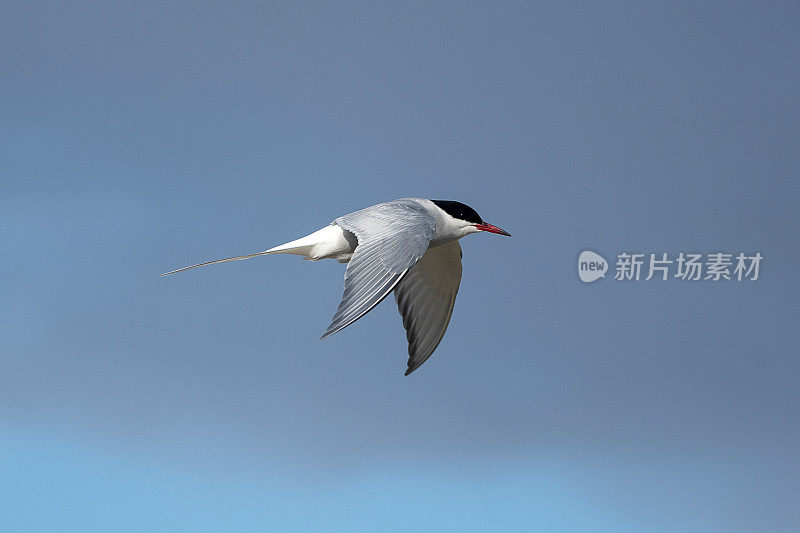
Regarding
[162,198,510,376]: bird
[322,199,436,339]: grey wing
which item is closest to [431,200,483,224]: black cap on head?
[162,198,510,376]: bird

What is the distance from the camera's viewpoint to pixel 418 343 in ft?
15.6

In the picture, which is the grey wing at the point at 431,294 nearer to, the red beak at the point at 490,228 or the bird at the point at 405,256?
the bird at the point at 405,256

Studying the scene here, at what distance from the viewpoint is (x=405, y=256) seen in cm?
357

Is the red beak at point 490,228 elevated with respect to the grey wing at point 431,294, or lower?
elevated

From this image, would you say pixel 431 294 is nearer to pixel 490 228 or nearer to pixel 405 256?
pixel 490 228

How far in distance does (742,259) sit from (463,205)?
8.22ft

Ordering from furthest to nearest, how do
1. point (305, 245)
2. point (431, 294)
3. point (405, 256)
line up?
point (431, 294) < point (305, 245) < point (405, 256)

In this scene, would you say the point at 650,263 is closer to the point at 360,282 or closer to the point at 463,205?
the point at 463,205

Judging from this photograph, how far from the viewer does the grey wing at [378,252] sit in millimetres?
3309

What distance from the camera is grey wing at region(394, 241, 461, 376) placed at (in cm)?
481

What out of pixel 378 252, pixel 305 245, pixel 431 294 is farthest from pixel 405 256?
pixel 431 294

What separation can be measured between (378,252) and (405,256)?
0.37 ft

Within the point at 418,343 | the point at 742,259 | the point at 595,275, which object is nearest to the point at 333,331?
the point at 418,343

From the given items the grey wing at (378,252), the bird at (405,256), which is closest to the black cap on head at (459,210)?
the bird at (405,256)
